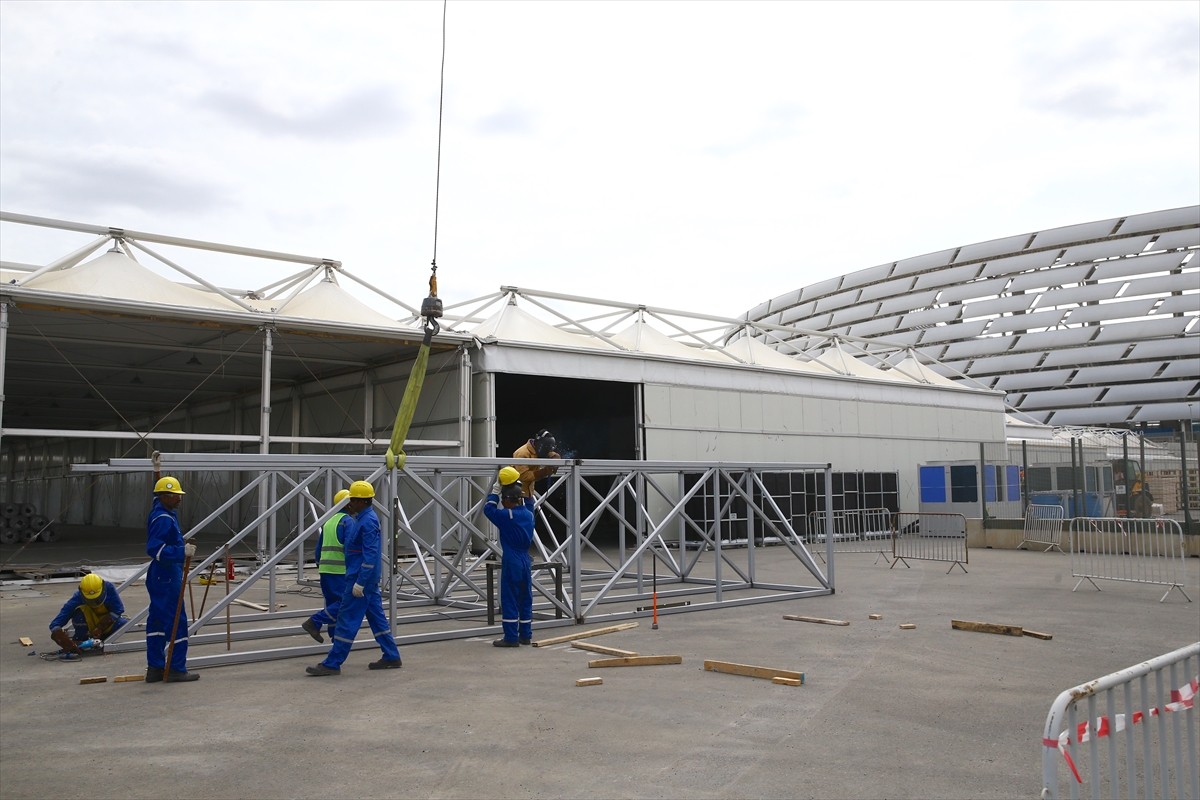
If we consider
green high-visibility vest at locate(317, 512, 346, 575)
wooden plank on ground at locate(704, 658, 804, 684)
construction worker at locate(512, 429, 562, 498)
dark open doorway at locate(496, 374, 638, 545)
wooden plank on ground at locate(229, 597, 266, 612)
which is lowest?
wooden plank on ground at locate(229, 597, 266, 612)

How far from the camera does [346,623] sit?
8844mm

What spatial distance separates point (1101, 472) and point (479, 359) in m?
16.7

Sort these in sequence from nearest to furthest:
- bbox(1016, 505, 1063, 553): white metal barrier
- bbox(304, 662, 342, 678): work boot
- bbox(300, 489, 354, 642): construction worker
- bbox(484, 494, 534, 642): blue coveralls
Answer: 1. bbox(304, 662, 342, 678): work boot
2. bbox(300, 489, 354, 642): construction worker
3. bbox(484, 494, 534, 642): blue coveralls
4. bbox(1016, 505, 1063, 553): white metal barrier

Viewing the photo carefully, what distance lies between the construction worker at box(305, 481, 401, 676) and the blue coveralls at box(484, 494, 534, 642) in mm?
1610

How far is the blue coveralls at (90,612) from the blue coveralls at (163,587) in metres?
1.98

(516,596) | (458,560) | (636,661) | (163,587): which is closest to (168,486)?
(163,587)

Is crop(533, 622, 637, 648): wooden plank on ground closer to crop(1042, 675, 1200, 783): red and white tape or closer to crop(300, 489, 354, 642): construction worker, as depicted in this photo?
crop(300, 489, 354, 642): construction worker

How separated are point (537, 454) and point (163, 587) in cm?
520

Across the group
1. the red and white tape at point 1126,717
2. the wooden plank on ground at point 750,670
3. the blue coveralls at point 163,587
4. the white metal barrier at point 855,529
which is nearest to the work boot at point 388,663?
the blue coveralls at point 163,587

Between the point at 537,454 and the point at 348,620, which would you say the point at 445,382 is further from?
the point at 348,620

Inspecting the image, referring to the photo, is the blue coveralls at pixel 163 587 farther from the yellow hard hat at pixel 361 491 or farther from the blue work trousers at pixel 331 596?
the yellow hard hat at pixel 361 491

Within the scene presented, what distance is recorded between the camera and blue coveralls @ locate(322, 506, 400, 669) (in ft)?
29.0

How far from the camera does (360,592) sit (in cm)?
870

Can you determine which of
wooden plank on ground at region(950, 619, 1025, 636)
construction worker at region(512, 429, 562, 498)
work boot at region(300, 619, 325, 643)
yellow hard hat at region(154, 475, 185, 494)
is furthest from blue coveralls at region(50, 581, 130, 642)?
wooden plank on ground at region(950, 619, 1025, 636)
